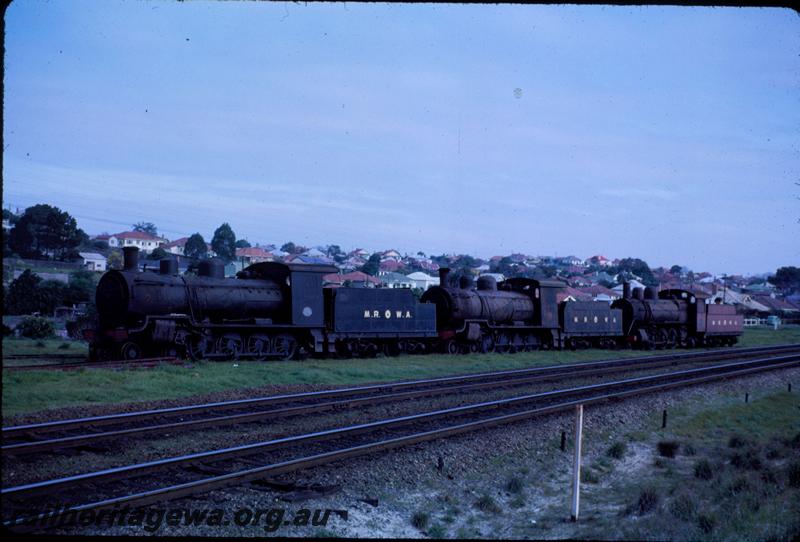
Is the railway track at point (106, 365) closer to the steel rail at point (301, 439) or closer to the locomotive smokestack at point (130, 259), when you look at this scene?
the locomotive smokestack at point (130, 259)

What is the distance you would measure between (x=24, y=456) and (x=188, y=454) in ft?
7.84

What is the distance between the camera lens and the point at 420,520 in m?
8.54

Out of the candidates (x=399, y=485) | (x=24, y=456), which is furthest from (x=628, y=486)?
(x=24, y=456)

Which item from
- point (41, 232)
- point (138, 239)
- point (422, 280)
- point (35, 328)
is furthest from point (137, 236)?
point (35, 328)

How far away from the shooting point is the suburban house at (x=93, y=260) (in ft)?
200

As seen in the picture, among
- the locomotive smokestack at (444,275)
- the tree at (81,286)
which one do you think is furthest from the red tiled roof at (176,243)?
the locomotive smokestack at (444,275)

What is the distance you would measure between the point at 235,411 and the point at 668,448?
8991mm

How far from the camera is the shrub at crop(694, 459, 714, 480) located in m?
11.7

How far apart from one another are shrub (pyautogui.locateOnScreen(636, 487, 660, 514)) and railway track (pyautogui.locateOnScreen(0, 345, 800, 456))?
741 centimetres

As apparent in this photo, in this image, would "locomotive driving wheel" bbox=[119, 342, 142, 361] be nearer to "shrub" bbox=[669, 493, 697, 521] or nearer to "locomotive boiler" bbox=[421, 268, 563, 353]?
"locomotive boiler" bbox=[421, 268, 563, 353]

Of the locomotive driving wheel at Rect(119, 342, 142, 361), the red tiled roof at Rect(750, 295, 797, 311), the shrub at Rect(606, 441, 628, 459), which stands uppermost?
the red tiled roof at Rect(750, 295, 797, 311)

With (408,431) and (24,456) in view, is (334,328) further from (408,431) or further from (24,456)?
(24,456)

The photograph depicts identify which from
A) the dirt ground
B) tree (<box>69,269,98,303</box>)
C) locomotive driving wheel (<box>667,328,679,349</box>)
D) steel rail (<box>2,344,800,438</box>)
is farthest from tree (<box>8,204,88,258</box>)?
the dirt ground

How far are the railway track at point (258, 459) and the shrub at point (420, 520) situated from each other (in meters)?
2.10
